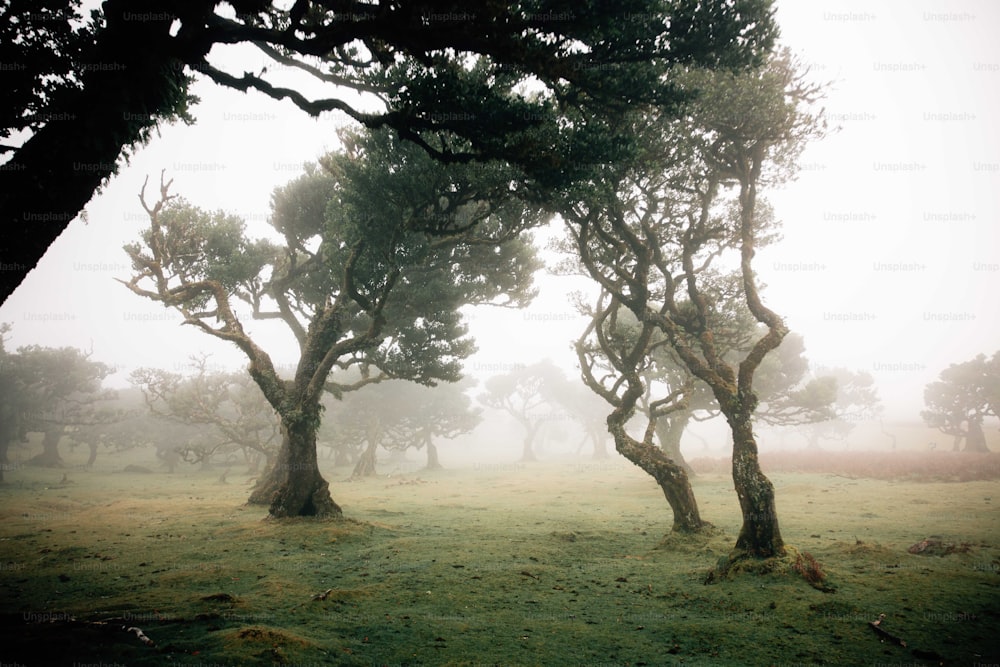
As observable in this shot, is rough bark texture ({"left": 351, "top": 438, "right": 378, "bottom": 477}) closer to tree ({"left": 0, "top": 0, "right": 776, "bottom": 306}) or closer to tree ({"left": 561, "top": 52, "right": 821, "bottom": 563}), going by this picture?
tree ({"left": 561, "top": 52, "right": 821, "bottom": 563})

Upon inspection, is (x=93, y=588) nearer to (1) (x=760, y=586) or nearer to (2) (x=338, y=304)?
(2) (x=338, y=304)

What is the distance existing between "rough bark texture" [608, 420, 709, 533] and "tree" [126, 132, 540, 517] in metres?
9.03

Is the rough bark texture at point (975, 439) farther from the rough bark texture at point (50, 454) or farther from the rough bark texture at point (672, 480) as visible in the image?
the rough bark texture at point (50, 454)

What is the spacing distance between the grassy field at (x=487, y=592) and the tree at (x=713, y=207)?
8.21 feet

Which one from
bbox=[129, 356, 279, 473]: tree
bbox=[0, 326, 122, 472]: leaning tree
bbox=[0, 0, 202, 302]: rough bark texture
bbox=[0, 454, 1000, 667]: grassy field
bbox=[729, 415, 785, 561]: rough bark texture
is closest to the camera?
bbox=[0, 0, 202, 302]: rough bark texture

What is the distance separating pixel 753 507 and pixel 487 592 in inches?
252

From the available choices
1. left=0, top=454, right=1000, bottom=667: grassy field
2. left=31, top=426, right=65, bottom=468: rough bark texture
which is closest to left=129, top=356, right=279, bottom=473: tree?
left=31, top=426, right=65, bottom=468: rough bark texture

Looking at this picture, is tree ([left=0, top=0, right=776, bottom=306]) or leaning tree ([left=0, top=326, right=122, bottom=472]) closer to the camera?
tree ([left=0, top=0, right=776, bottom=306])

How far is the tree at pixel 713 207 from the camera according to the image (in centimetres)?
1050

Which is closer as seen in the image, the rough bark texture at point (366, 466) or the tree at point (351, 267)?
the tree at point (351, 267)

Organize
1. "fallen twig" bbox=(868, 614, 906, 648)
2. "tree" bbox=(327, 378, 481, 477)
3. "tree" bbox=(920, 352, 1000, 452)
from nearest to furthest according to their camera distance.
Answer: "fallen twig" bbox=(868, 614, 906, 648), "tree" bbox=(920, 352, 1000, 452), "tree" bbox=(327, 378, 481, 477)

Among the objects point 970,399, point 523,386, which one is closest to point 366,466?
point 523,386

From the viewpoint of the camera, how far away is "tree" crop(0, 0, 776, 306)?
5508mm

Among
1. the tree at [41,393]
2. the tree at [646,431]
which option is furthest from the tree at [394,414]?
the tree at [646,431]
